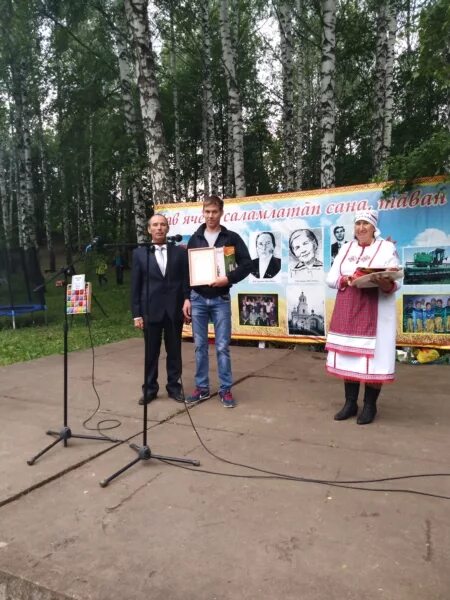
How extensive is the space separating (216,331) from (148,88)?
5086 millimetres

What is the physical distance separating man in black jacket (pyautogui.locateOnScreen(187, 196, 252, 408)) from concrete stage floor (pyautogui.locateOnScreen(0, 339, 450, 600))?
0.99ft

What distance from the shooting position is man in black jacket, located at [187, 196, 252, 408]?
15.0ft

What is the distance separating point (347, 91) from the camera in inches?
846

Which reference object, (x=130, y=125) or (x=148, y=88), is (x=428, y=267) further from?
(x=130, y=125)

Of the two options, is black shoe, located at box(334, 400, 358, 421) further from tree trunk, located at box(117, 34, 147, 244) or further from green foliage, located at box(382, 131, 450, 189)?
tree trunk, located at box(117, 34, 147, 244)

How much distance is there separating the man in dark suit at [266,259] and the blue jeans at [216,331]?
2602 mm

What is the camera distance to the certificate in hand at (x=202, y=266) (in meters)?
4.45

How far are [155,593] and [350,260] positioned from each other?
2.93 m

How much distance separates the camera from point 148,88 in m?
7.91

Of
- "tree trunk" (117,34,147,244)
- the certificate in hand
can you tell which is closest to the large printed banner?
the certificate in hand

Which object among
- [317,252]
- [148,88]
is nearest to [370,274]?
[317,252]

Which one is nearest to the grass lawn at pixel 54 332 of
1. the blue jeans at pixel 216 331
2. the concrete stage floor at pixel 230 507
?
the blue jeans at pixel 216 331

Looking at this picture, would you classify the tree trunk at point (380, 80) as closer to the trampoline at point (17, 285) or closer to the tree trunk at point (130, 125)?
the tree trunk at point (130, 125)

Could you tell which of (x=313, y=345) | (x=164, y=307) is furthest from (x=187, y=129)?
(x=164, y=307)
